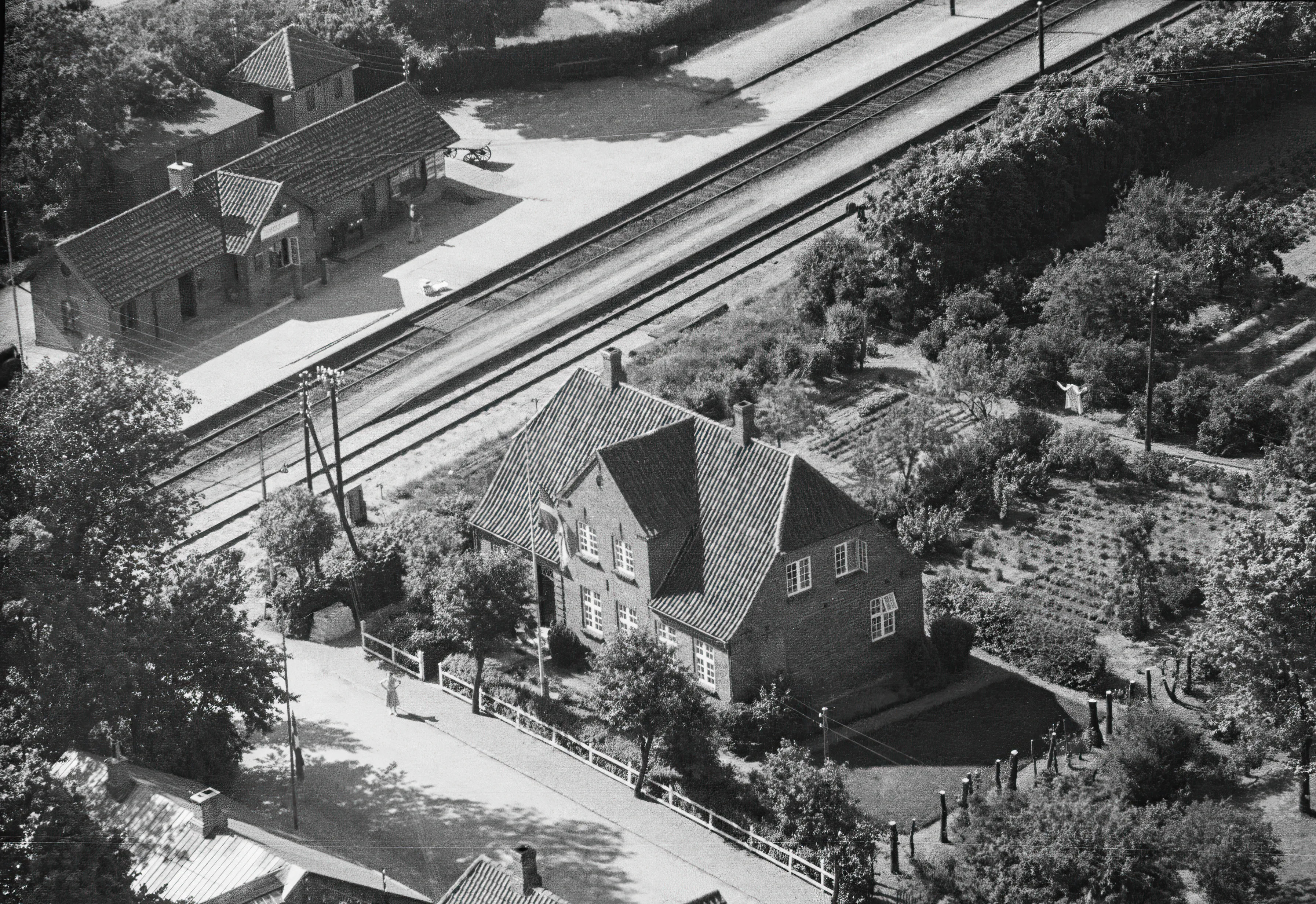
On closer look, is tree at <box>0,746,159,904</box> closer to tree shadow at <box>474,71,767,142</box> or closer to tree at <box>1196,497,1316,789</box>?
tree at <box>1196,497,1316,789</box>

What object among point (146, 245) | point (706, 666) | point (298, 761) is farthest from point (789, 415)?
point (146, 245)

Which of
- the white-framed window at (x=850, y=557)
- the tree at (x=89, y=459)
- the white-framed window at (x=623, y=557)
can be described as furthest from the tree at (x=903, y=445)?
the tree at (x=89, y=459)

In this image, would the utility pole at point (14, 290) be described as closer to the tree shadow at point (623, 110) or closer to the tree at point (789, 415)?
the tree shadow at point (623, 110)

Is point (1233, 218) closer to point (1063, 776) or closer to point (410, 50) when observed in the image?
point (1063, 776)

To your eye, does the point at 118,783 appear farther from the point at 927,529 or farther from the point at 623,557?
the point at 927,529

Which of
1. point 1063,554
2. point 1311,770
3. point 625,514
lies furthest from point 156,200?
point 1311,770
